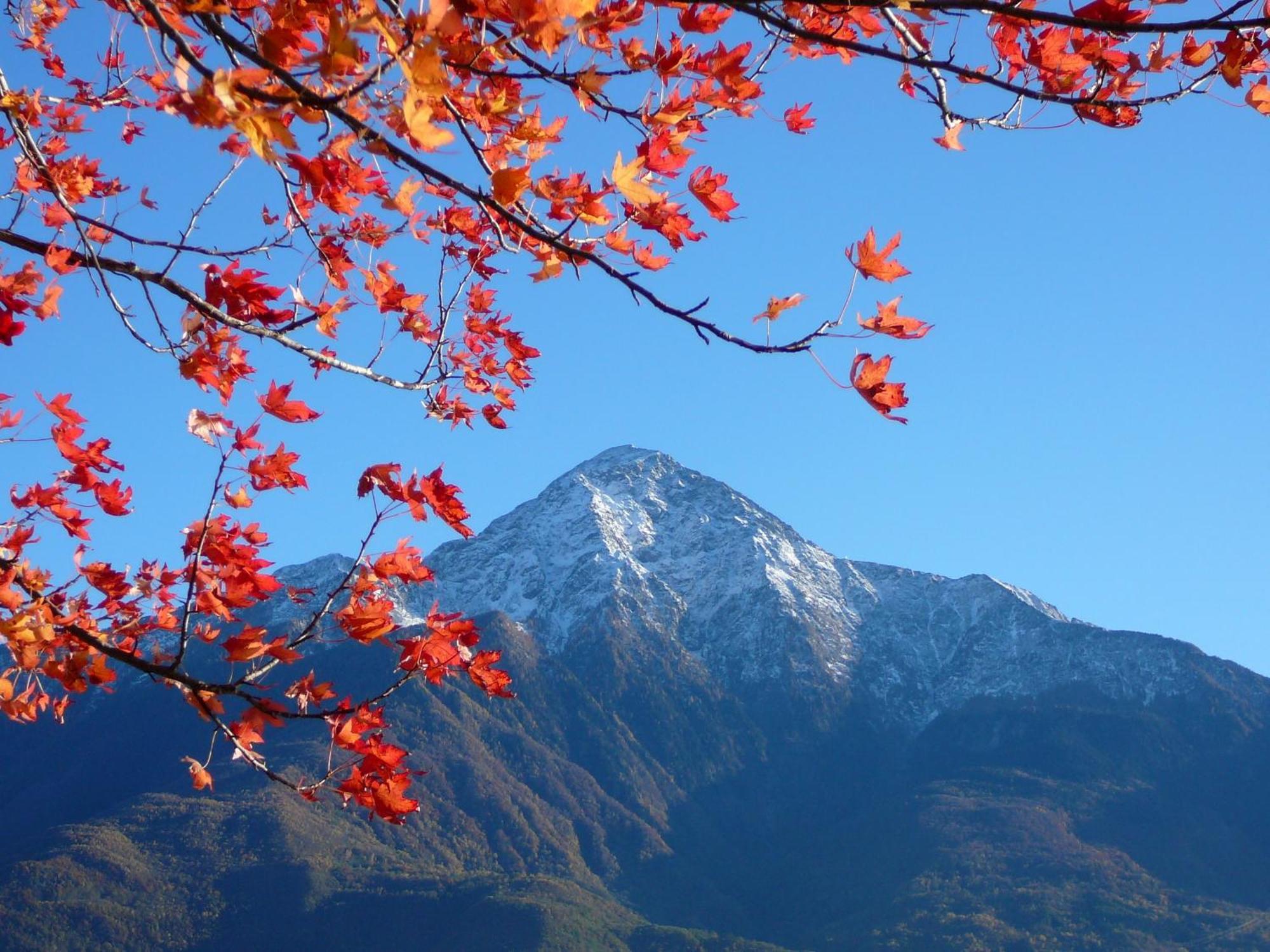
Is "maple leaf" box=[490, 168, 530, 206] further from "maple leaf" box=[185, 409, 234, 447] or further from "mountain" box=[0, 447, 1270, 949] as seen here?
"mountain" box=[0, 447, 1270, 949]

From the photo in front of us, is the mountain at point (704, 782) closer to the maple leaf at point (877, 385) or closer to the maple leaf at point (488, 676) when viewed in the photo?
the maple leaf at point (488, 676)

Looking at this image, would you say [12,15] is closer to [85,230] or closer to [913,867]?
[85,230]

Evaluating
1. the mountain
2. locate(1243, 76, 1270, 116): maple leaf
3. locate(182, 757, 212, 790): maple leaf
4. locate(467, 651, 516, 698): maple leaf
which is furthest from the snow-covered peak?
locate(1243, 76, 1270, 116): maple leaf

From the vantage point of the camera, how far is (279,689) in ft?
9.47

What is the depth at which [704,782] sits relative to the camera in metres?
123

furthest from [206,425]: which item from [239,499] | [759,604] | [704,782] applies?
[759,604]

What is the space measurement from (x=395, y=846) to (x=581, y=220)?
4032 inches

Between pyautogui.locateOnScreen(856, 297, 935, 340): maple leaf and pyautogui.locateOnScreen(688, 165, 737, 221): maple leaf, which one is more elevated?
pyautogui.locateOnScreen(688, 165, 737, 221): maple leaf

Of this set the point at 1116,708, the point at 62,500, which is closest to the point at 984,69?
the point at 62,500

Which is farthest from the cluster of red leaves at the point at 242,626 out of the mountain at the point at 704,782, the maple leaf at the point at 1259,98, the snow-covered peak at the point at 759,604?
the snow-covered peak at the point at 759,604

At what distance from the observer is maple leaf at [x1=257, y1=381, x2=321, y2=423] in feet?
9.07

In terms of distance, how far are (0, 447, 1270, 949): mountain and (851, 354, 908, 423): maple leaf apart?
7724cm

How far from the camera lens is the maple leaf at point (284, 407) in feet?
9.07

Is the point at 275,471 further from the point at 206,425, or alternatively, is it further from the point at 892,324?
the point at 892,324
